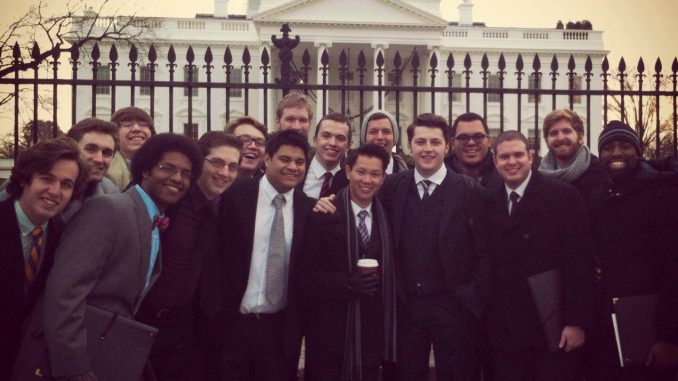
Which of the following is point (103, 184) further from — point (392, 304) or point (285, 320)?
point (392, 304)

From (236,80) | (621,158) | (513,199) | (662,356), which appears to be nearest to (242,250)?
(513,199)

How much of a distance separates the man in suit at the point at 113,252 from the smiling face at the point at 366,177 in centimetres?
117

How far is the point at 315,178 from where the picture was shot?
5586 millimetres

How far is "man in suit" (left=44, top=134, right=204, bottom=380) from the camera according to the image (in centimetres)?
332

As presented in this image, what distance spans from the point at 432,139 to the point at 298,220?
1.20 meters

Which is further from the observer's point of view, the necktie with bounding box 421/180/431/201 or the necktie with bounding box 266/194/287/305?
the necktie with bounding box 421/180/431/201

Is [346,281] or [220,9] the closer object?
[346,281]

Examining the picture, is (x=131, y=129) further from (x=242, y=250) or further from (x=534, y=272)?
(x=534, y=272)

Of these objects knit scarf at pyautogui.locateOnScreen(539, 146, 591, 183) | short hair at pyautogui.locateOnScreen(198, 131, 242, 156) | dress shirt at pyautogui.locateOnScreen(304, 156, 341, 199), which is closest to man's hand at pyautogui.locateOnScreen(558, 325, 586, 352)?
knit scarf at pyautogui.locateOnScreen(539, 146, 591, 183)

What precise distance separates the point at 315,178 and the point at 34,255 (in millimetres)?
2514

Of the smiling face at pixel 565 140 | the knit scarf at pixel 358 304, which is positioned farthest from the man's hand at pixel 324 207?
the smiling face at pixel 565 140

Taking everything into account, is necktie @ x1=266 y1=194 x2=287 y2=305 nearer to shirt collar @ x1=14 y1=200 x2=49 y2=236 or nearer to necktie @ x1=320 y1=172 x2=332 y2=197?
necktie @ x1=320 y1=172 x2=332 y2=197

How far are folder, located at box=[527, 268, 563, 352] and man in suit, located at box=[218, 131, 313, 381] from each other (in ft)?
5.49

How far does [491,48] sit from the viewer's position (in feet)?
140
